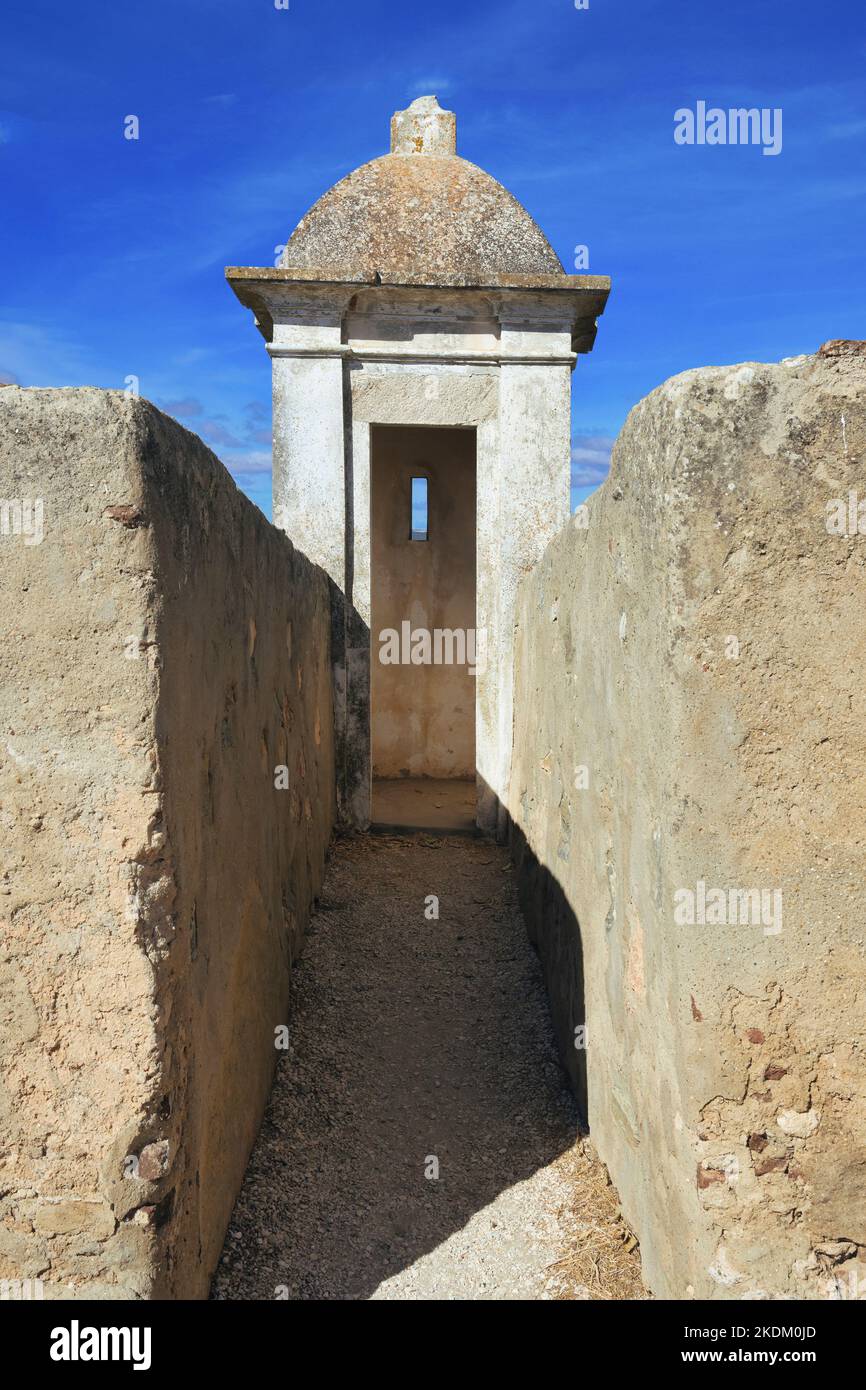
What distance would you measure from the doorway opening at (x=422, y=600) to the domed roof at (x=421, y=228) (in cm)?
305

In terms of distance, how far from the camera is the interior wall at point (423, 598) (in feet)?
34.5

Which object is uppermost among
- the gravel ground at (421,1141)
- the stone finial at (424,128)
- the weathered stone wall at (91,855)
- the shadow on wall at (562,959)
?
the stone finial at (424,128)

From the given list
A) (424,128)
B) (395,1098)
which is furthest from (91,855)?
(424,128)

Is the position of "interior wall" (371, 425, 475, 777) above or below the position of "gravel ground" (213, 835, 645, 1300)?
above

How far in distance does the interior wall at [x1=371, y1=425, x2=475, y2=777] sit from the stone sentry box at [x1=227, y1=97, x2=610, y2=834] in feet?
10.8

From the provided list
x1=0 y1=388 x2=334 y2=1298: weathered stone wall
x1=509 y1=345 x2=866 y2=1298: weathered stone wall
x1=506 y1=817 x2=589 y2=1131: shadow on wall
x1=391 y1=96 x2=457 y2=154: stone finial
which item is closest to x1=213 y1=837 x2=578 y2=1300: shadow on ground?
x1=506 y1=817 x2=589 y2=1131: shadow on wall

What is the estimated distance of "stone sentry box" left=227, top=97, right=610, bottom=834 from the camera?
277 inches

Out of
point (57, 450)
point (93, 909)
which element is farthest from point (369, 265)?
point (93, 909)

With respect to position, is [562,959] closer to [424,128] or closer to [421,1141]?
[421,1141]

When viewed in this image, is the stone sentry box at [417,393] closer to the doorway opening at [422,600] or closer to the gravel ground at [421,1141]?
the gravel ground at [421,1141]

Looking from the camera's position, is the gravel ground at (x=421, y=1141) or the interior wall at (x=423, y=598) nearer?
the gravel ground at (x=421, y=1141)

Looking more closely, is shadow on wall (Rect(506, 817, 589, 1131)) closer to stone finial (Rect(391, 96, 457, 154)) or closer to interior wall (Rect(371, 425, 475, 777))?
interior wall (Rect(371, 425, 475, 777))

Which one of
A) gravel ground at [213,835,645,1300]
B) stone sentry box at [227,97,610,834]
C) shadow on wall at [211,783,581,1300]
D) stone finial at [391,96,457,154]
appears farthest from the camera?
stone finial at [391,96,457,154]

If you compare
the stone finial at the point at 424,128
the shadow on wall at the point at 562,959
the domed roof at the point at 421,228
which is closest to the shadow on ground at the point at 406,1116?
the shadow on wall at the point at 562,959
